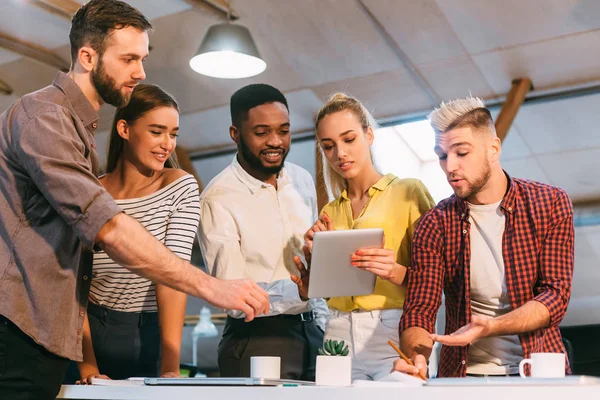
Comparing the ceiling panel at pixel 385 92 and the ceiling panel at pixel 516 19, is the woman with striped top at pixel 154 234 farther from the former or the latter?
the ceiling panel at pixel 385 92

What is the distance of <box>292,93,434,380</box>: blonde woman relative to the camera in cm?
253

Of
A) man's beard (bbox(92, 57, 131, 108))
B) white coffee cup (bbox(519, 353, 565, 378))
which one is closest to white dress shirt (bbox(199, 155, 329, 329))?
man's beard (bbox(92, 57, 131, 108))

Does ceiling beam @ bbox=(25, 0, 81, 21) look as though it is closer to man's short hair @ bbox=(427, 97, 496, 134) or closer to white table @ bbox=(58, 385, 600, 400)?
man's short hair @ bbox=(427, 97, 496, 134)

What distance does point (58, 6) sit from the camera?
7340 mm

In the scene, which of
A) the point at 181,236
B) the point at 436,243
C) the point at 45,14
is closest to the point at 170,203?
the point at 181,236

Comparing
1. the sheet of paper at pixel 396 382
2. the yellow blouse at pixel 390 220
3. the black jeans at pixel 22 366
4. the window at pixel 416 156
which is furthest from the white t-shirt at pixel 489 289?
the window at pixel 416 156

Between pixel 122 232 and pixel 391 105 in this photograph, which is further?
pixel 391 105

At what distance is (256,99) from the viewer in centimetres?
302

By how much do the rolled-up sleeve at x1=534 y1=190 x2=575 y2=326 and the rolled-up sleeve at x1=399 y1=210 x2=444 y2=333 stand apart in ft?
1.00

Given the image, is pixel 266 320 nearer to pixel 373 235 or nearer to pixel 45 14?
pixel 373 235

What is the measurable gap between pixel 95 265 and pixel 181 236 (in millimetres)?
290

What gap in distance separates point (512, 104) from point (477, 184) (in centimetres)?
551

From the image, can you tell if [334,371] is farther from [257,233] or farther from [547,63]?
[547,63]

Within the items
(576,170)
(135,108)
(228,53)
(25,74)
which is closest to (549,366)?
(135,108)
